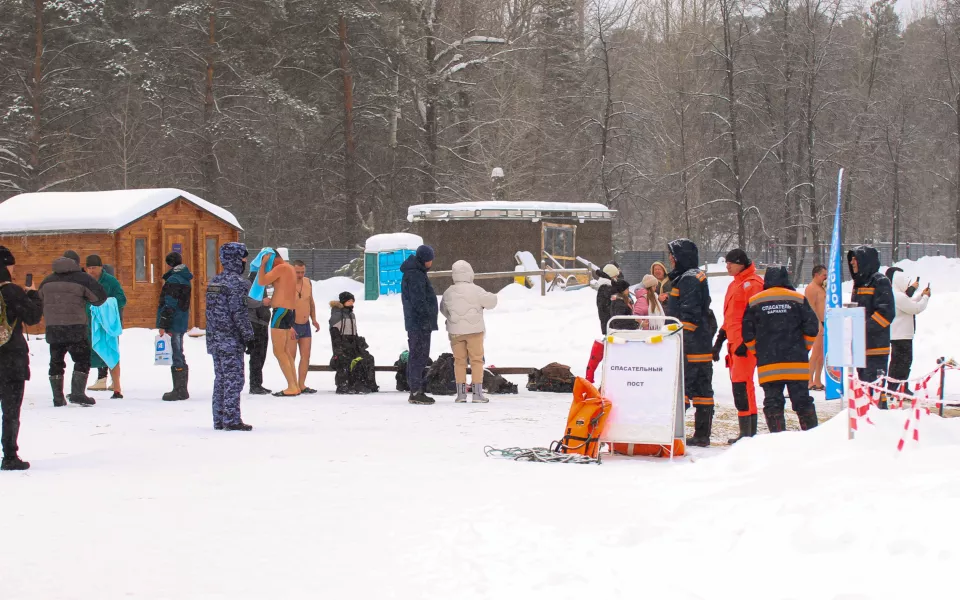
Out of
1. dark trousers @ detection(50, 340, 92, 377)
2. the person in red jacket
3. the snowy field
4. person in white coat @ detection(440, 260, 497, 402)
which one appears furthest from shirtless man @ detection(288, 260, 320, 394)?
the person in red jacket

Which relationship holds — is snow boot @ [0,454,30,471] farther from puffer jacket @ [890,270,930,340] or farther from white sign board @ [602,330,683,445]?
puffer jacket @ [890,270,930,340]

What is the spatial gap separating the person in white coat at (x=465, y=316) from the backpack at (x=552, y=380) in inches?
71.8

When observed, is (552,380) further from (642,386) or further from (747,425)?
(642,386)

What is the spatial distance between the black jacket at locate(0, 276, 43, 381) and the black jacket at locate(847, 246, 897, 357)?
8628mm

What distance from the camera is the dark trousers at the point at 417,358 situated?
1274 cm

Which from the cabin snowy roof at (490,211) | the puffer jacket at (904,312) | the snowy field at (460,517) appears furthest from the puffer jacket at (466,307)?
the cabin snowy roof at (490,211)

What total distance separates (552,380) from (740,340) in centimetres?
535

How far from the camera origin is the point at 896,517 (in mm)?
5109

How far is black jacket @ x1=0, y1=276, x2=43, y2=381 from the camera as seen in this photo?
8.05 metres

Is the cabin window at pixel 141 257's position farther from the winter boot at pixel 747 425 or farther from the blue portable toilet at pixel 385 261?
the winter boot at pixel 747 425

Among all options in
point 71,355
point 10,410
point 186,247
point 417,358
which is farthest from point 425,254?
point 186,247

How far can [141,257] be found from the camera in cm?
2316

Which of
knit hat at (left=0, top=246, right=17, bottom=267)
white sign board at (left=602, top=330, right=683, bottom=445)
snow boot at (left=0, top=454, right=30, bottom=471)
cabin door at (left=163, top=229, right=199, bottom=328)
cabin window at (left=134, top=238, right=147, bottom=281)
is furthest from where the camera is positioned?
cabin door at (left=163, top=229, right=199, bottom=328)

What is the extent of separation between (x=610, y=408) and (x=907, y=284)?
6.57 metres
